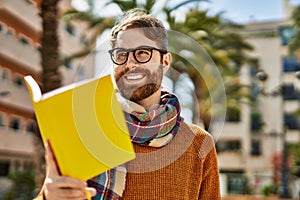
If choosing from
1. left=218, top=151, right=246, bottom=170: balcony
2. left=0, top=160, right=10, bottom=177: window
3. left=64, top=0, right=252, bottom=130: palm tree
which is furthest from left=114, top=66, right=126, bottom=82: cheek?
left=218, top=151, right=246, bottom=170: balcony

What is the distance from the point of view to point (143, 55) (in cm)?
129

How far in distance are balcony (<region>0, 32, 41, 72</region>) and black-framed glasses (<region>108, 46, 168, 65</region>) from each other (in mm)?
24014

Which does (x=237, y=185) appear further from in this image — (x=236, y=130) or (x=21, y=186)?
(x=21, y=186)

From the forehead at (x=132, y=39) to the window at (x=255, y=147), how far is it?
1479 inches

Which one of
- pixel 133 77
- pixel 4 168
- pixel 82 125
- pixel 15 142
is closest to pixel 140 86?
pixel 133 77

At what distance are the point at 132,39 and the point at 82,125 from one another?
40cm

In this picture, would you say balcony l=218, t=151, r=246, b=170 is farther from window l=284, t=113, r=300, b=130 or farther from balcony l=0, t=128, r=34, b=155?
balcony l=0, t=128, r=34, b=155

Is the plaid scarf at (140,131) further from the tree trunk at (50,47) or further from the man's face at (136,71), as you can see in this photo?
the tree trunk at (50,47)

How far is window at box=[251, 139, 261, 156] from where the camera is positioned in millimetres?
38094

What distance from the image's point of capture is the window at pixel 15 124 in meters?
27.3

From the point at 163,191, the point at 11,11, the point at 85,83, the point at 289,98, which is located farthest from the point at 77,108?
the point at 289,98

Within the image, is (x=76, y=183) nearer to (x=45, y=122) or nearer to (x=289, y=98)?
(x=45, y=122)

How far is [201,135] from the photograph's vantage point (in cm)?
154

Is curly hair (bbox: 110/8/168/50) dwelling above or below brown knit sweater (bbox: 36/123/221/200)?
above
